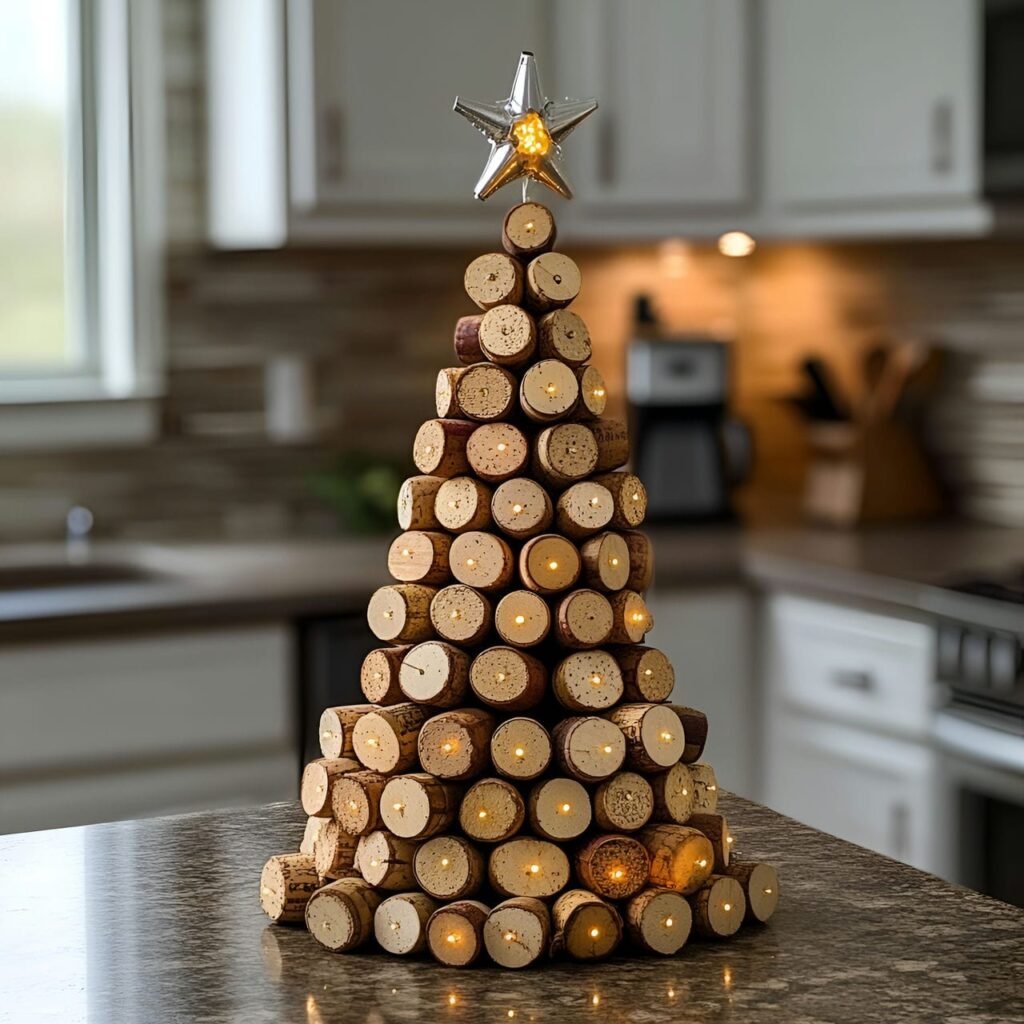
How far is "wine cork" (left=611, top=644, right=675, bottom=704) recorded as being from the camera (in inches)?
44.3

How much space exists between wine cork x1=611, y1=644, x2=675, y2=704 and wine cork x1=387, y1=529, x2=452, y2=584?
128mm

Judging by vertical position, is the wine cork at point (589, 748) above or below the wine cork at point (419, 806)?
above

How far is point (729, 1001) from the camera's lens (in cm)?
99

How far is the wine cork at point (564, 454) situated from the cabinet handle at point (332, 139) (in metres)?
2.08

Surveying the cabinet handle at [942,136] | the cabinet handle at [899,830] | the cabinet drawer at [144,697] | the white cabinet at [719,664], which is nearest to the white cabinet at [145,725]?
the cabinet drawer at [144,697]

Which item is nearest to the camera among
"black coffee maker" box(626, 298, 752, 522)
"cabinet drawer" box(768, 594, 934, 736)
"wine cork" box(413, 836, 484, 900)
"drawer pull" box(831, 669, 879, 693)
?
"wine cork" box(413, 836, 484, 900)

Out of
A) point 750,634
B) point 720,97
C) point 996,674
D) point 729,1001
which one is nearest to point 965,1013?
point 729,1001

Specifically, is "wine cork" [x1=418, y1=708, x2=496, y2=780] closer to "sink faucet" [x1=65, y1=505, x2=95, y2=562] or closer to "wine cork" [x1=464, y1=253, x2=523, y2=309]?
"wine cork" [x1=464, y1=253, x2=523, y2=309]

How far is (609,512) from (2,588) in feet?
7.19

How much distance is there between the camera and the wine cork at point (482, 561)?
1.11 m

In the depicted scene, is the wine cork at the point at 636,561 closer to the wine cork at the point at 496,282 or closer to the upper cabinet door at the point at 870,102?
the wine cork at the point at 496,282

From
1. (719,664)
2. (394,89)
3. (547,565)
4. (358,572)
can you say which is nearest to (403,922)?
(547,565)

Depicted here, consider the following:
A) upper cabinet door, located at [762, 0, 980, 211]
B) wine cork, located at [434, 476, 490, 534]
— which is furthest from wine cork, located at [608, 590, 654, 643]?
upper cabinet door, located at [762, 0, 980, 211]

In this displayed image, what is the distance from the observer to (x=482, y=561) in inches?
43.9
